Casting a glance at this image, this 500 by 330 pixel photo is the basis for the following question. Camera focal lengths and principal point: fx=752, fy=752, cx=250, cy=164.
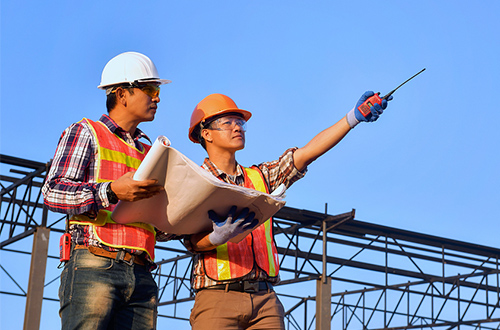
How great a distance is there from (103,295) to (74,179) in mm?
639

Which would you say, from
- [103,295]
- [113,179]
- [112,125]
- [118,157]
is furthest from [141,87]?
[103,295]

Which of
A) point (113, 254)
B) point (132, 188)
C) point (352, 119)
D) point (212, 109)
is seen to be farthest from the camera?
point (212, 109)

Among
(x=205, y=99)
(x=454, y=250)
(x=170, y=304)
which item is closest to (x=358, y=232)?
(x=454, y=250)

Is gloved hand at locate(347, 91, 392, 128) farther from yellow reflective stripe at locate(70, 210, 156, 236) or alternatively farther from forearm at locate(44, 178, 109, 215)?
forearm at locate(44, 178, 109, 215)

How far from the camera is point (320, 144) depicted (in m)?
4.82

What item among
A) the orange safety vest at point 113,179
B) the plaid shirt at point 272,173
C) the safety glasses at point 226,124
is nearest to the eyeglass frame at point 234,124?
the safety glasses at point 226,124

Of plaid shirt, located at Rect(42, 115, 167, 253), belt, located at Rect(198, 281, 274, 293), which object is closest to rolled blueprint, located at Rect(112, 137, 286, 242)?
plaid shirt, located at Rect(42, 115, 167, 253)

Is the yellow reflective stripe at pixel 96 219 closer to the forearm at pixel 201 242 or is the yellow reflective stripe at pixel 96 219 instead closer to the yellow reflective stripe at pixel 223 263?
the forearm at pixel 201 242

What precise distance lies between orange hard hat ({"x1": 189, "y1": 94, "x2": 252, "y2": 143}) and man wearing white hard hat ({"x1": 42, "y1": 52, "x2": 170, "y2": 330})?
0.73m

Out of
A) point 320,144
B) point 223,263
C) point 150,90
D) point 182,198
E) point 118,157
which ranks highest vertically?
point 150,90

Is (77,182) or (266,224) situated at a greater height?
(266,224)

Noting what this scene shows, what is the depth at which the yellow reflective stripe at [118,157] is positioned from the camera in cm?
414

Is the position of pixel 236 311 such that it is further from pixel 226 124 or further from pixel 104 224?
pixel 226 124

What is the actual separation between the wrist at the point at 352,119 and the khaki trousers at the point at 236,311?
1177 mm
